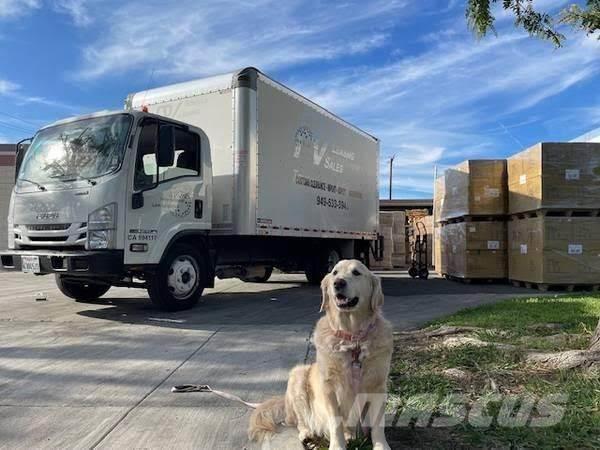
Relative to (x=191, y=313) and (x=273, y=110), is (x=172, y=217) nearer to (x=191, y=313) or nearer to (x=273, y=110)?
(x=191, y=313)

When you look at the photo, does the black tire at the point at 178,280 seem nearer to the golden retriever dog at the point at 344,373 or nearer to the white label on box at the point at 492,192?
the golden retriever dog at the point at 344,373

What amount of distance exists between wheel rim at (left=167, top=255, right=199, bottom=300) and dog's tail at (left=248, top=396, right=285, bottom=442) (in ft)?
16.4

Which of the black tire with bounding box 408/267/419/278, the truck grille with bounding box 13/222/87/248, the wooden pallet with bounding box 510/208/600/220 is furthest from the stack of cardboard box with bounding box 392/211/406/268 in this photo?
the truck grille with bounding box 13/222/87/248

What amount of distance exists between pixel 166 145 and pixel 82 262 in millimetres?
2091

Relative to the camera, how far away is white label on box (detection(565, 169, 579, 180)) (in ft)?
37.4

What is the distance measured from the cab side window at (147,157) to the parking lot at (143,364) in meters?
→ 2.06

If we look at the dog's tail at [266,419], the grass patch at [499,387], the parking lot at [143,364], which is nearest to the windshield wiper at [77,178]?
the parking lot at [143,364]

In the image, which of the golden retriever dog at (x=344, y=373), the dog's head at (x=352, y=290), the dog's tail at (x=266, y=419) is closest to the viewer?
the golden retriever dog at (x=344, y=373)

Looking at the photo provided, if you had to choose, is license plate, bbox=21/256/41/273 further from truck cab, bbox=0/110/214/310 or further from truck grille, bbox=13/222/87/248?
truck grille, bbox=13/222/87/248

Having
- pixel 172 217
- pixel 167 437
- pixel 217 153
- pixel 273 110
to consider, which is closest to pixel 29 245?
pixel 172 217

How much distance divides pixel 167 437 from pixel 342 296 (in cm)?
147

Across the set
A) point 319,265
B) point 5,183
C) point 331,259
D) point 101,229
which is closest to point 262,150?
point 101,229

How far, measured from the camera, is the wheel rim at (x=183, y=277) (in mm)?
8227

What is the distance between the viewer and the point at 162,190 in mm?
7863
